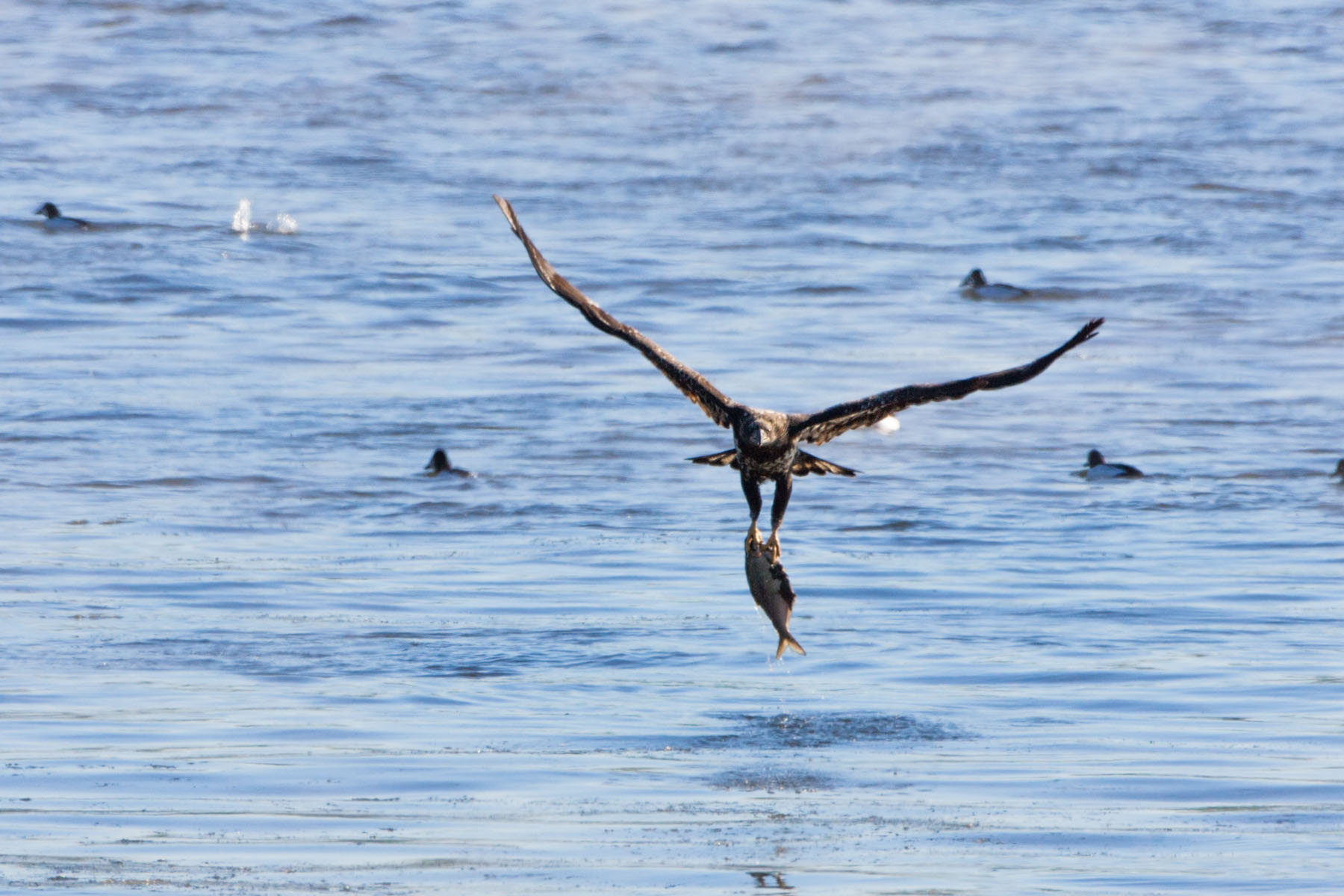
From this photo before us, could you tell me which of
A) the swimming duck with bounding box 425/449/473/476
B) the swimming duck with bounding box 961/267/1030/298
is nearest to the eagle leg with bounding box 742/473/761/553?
the swimming duck with bounding box 425/449/473/476

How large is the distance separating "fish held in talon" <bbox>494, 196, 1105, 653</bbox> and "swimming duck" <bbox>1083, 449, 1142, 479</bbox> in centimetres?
998

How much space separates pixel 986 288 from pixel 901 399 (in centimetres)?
2007

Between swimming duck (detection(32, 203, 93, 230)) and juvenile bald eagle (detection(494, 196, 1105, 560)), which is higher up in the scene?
juvenile bald eagle (detection(494, 196, 1105, 560))

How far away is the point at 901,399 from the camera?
8.55 metres

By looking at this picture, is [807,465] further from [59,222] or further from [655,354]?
[59,222]

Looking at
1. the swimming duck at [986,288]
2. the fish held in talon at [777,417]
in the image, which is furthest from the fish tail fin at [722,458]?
the swimming duck at [986,288]

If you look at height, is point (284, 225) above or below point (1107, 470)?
below

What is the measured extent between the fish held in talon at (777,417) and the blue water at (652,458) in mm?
1392

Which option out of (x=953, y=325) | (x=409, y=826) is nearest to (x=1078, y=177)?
(x=953, y=325)

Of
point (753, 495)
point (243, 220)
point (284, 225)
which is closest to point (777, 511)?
point (753, 495)

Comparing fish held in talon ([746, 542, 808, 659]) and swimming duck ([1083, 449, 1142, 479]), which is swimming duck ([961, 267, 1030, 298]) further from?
fish held in talon ([746, 542, 808, 659])

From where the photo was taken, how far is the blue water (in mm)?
9008

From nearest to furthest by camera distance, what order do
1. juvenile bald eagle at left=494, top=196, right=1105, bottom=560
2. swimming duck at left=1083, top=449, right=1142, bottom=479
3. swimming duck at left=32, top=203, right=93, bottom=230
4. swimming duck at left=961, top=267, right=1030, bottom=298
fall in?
1. juvenile bald eagle at left=494, top=196, right=1105, bottom=560
2. swimming duck at left=1083, top=449, right=1142, bottom=479
3. swimming duck at left=961, top=267, right=1030, bottom=298
4. swimming duck at left=32, top=203, right=93, bottom=230

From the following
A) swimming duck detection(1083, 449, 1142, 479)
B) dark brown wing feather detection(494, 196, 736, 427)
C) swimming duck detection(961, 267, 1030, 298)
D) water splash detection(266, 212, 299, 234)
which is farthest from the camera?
water splash detection(266, 212, 299, 234)
